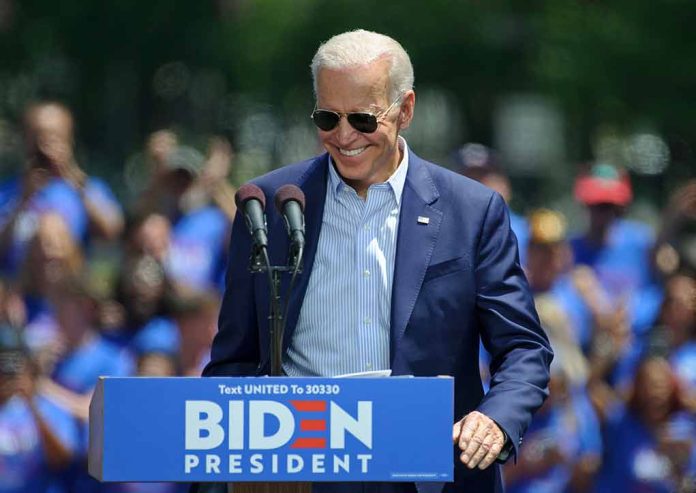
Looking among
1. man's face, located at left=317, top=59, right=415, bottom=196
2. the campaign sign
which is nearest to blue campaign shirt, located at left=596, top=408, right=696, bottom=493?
man's face, located at left=317, top=59, right=415, bottom=196

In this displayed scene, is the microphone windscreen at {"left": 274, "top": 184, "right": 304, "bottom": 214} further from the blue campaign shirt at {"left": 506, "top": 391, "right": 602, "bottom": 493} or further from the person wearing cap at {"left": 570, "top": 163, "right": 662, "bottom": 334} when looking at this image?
the person wearing cap at {"left": 570, "top": 163, "right": 662, "bottom": 334}

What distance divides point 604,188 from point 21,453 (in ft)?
12.2

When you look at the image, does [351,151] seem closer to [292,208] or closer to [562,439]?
[292,208]

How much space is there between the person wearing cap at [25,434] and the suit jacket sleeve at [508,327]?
154 inches

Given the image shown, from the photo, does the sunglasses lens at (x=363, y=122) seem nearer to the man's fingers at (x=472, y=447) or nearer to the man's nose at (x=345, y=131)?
the man's nose at (x=345, y=131)

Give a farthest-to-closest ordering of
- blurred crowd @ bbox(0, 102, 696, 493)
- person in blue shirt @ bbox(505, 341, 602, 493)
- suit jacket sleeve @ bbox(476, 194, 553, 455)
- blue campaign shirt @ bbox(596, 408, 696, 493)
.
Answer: blue campaign shirt @ bbox(596, 408, 696, 493), person in blue shirt @ bbox(505, 341, 602, 493), blurred crowd @ bbox(0, 102, 696, 493), suit jacket sleeve @ bbox(476, 194, 553, 455)

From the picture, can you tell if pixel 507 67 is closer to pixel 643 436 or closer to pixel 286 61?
pixel 286 61

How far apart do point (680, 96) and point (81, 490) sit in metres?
16.1

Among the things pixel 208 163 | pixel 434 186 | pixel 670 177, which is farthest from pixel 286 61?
pixel 434 186

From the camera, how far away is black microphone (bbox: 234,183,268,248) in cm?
416

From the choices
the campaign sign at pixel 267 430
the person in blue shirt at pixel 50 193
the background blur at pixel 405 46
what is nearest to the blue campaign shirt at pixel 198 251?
the person in blue shirt at pixel 50 193

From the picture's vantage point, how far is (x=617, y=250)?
949 centimetres

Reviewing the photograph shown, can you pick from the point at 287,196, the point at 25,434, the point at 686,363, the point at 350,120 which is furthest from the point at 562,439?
the point at 287,196

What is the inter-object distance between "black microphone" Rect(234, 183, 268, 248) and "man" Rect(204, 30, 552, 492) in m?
0.34
